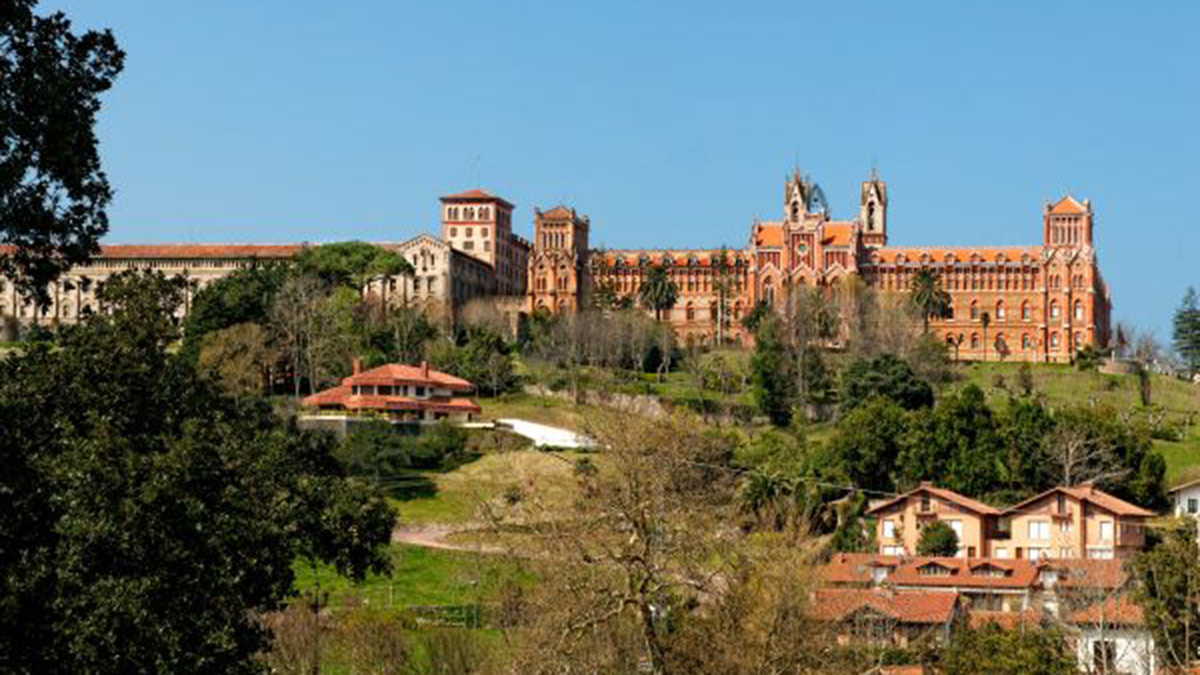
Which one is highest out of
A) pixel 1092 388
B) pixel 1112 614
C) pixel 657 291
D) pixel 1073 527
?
pixel 657 291

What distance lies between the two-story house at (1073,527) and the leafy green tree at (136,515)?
39.6m

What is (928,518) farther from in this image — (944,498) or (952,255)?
(952,255)

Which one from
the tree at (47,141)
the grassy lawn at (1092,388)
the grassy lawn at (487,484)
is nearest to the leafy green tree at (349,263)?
the grassy lawn at (487,484)

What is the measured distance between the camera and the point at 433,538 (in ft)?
218

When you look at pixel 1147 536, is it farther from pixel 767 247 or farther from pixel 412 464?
pixel 767 247

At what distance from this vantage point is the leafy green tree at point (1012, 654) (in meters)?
38.0

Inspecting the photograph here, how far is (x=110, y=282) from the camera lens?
32.8 metres

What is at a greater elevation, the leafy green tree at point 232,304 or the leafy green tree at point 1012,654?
the leafy green tree at point 232,304

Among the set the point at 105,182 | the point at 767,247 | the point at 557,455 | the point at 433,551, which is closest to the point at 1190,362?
the point at 767,247

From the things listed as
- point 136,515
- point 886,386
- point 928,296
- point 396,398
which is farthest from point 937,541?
point 928,296

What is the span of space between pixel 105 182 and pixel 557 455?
5954 centimetres

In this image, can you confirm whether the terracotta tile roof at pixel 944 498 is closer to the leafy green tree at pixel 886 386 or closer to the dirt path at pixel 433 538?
the dirt path at pixel 433 538

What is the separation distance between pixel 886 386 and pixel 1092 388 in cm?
2154

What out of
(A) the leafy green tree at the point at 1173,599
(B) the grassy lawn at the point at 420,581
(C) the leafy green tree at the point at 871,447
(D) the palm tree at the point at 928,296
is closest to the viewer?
(A) the leafy green tree at the point at 1173,599
